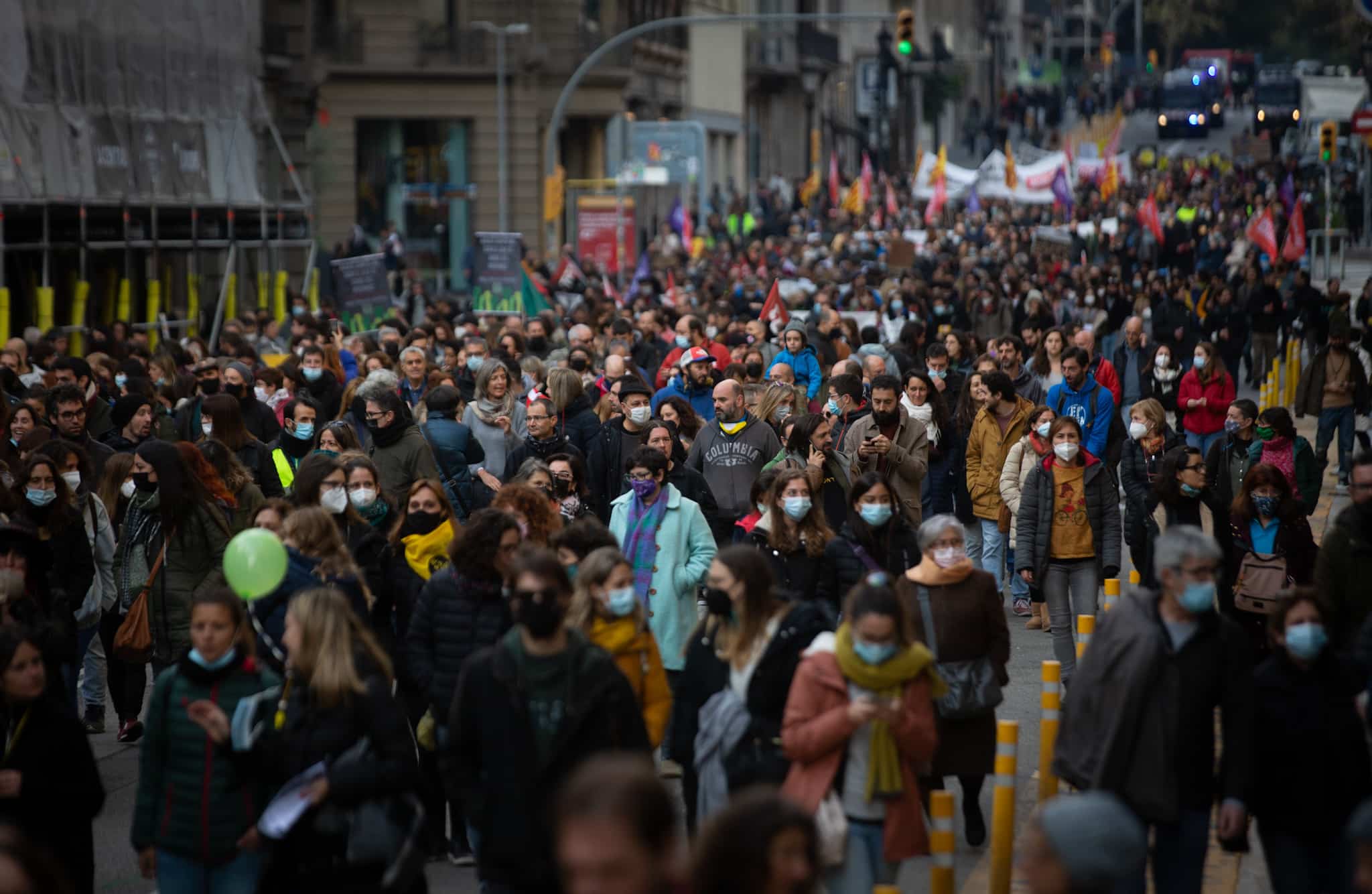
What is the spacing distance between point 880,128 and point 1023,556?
74.8m

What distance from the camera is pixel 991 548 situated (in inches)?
531

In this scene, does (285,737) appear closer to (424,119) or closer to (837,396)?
(837,396)

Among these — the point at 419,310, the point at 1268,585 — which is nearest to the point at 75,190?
the point at 419,310

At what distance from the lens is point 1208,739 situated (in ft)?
21.0

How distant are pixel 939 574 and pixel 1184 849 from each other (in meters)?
1.85

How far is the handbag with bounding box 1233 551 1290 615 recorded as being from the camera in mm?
9422

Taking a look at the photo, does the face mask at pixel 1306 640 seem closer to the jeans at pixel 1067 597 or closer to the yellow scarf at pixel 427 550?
the yellow scarf at pixel 427 550

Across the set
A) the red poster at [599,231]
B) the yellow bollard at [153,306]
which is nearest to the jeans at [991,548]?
the yellow bollard at [153,306]

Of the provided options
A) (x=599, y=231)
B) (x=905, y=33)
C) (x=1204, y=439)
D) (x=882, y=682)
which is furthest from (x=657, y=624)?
(x=599, y=231)

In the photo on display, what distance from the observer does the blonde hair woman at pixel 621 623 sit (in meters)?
6.85

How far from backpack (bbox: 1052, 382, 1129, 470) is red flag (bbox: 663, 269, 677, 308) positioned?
1146 centimetres

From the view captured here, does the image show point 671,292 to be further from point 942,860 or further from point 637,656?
point 942,860

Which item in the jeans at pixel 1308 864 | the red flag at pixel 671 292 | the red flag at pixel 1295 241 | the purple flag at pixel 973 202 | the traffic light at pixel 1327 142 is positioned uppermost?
the traffic light at pixel 1327 142

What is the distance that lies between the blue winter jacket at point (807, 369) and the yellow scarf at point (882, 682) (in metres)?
9.52
